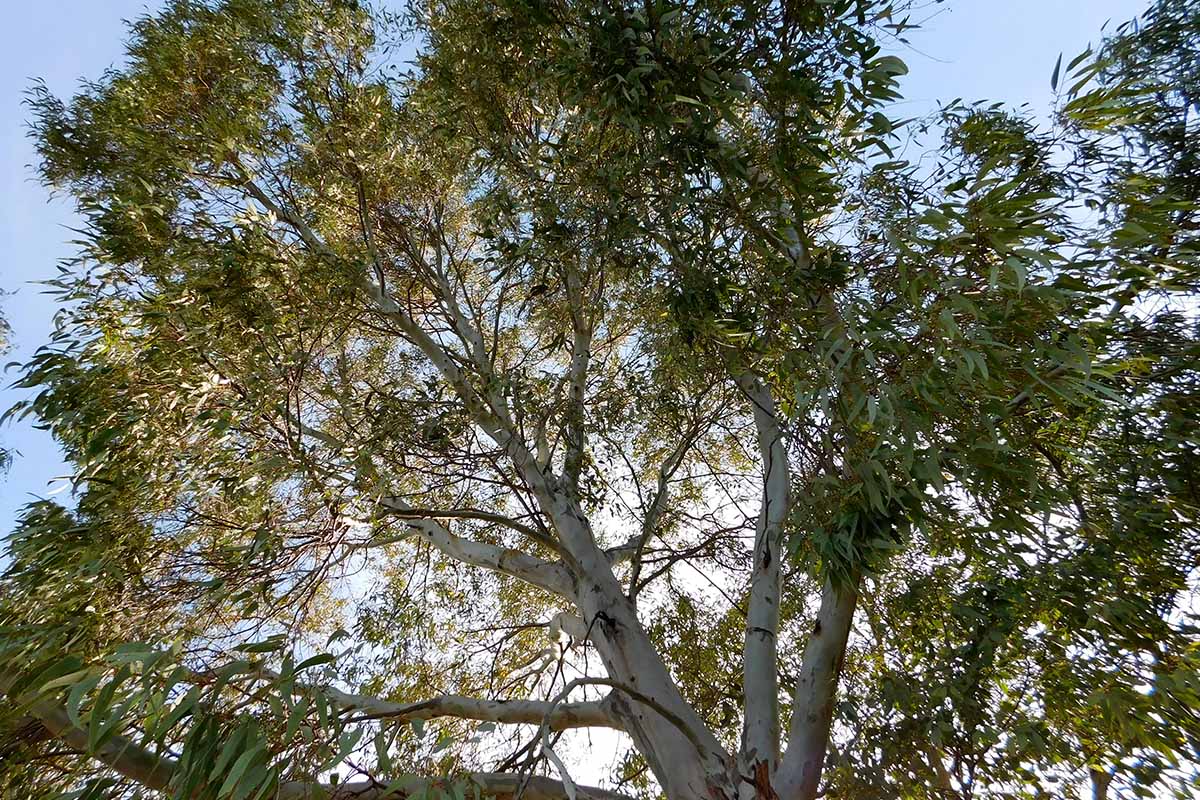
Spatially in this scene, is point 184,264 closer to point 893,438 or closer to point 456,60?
point 456,60

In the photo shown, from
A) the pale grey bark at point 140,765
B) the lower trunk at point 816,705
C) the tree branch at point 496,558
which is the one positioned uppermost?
the tree branch at point 496,558

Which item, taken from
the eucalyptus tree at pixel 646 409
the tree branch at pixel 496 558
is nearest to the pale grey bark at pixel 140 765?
the eucalyptus tree at pixel 646 409

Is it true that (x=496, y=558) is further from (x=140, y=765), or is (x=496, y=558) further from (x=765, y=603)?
(x=140, y=765)

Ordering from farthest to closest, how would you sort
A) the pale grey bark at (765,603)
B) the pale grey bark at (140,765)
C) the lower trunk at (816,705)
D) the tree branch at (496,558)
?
1. the tree branch at (496,558)
2. the pale grey bark at (765,603)
3. the lower trunk at (816,705)
4. the pale grey bark at (140,765)

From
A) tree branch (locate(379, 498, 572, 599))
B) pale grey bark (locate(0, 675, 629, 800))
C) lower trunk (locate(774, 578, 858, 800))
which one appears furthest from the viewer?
tree branch (locate(379, 498, 572, 599))

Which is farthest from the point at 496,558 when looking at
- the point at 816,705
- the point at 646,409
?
the point at 816,705

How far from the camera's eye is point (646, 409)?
347 centimetres

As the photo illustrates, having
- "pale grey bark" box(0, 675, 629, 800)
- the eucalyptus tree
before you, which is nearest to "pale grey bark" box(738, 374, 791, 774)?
the eucalyptus tree

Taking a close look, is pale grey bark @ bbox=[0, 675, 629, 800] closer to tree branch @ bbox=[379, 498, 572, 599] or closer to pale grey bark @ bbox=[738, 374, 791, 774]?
pale grey bark @ bbox=[738, 374, 791, 774]

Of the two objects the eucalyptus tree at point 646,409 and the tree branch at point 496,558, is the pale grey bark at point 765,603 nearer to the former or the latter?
the eucalyptus tree at point 646,409

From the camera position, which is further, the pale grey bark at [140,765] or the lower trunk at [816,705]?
the lower trunk at [816,705]

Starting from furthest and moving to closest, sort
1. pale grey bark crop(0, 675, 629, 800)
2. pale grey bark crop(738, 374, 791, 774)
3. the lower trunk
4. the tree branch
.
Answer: the tree branch, pale grey bark crop(738, 374, 791, 774), the lower trunk, pale grey bark crop(0, 675, 629, 800)

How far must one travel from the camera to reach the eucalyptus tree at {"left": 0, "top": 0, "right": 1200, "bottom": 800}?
1677 millimetres

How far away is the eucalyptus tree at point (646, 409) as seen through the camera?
1677 millimetres
